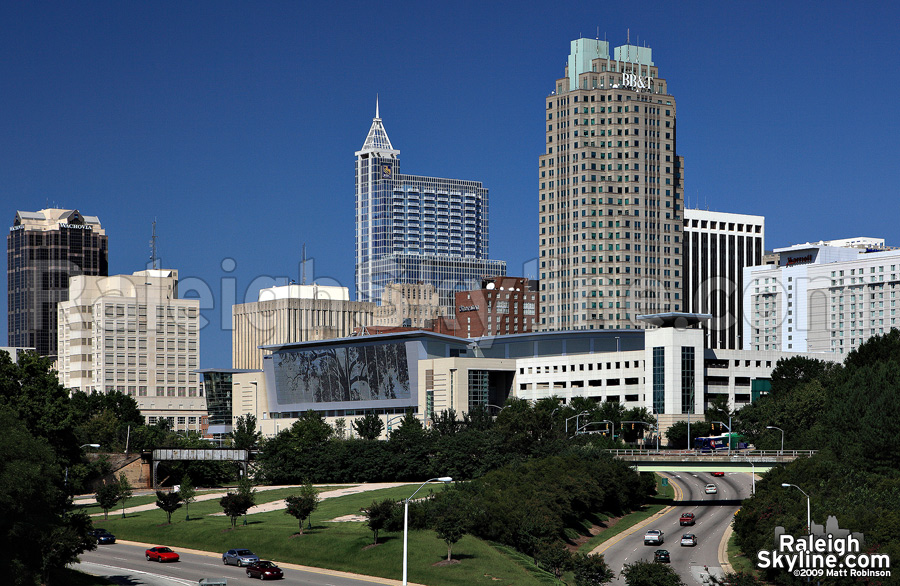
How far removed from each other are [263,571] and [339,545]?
13653 millimetres

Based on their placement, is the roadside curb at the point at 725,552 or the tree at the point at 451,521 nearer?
the tree at the point at 451,521

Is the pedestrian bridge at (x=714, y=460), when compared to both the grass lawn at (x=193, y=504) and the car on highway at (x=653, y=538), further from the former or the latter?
the grass lawn at (x=193, y=504)

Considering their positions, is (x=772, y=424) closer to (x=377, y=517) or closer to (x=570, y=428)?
→ (x=570, y=428)

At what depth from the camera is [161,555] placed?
335ft

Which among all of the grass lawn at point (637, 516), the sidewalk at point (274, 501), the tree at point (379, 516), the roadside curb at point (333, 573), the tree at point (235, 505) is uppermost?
the tree at point (379, 516)

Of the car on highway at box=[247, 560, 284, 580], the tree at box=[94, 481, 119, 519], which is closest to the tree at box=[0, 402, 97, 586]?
the car on highway at box=[247, 560, 284, 580]

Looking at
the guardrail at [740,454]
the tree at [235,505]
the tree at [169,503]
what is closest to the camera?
the tree at [235,505]

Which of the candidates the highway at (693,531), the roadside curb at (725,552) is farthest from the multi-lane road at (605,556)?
the roadside curb at (725,552)

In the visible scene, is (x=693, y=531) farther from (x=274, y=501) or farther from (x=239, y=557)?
(x=239, y=557)

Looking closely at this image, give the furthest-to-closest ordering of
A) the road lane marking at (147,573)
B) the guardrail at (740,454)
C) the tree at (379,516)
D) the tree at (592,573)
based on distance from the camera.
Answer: the guardrail at (740,454)
the tree at (379,516)
the tree at (592,573)
the road lane marking at (147,573)

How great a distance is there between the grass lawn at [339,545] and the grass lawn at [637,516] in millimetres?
19933

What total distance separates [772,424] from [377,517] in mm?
93063

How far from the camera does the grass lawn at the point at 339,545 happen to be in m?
95.0

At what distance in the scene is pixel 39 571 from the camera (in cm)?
8394
